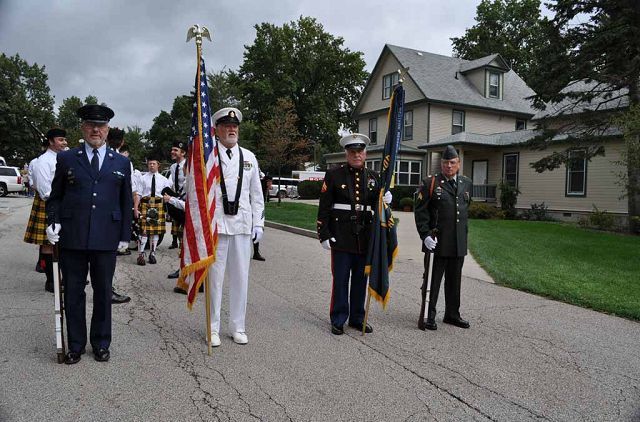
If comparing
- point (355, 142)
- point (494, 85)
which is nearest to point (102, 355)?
point (355, 142)

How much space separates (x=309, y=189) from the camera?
4078 centimetres

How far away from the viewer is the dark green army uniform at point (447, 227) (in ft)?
19.0

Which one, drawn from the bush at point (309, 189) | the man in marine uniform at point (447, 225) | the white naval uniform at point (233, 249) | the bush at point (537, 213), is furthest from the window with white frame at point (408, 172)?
the white naval uniform at point (233, 249)

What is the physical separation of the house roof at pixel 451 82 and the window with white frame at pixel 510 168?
5.75m

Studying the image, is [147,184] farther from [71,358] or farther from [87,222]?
[71,358]

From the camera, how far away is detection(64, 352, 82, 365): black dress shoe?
4281 millimetres

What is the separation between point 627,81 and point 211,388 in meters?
17.6

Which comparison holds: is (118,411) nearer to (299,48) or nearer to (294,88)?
(294,88)

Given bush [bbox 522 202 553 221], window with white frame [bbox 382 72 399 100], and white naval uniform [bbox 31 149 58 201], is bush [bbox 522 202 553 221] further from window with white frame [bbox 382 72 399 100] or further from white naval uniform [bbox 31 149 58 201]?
white naval uniform [bbox 31 149 58 201]

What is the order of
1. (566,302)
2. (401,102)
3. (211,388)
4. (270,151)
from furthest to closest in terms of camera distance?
(270,151), (566,302), (401,102), (211,388)

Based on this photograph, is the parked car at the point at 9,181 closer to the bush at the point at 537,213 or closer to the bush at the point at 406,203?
the bush at the point at 406,203

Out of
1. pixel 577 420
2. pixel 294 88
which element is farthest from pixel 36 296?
pixel 294 88

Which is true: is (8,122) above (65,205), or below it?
above

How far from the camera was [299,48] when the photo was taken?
5353 cm
